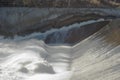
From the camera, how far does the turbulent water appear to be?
13705 mm

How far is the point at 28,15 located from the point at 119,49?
8.57 m

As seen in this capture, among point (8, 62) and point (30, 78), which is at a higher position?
point (8, 62)

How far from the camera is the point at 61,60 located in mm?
17156

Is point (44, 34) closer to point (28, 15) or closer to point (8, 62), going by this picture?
point (28, 15)

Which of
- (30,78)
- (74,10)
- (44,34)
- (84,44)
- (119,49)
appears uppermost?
(74,10)

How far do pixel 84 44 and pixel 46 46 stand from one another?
8.05ft

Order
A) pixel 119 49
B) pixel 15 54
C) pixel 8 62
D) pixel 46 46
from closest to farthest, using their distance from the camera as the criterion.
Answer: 1. pixel 119 49
2. pixel 8 62
3. pixel 15 54
4. pixel 46 46

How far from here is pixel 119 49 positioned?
15125 mm

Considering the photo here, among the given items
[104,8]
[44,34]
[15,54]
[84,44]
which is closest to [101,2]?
[104,8]

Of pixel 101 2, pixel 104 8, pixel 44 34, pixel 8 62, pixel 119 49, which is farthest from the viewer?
pixel 101 2

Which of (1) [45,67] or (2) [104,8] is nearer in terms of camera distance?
(1) [45,67]

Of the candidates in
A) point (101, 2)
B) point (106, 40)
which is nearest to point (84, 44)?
point (106, 40)

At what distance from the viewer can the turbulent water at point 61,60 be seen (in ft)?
45.0

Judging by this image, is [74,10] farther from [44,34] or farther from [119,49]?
[119,49]
